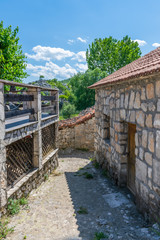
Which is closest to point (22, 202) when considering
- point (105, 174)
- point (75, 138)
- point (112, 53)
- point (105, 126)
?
point (105, 174)

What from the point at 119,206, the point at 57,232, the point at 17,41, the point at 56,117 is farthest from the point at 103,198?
the point at 17,41

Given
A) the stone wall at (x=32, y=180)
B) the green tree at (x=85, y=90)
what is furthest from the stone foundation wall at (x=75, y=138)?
the green tree at (x=85, y=90)

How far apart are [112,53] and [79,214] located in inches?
944

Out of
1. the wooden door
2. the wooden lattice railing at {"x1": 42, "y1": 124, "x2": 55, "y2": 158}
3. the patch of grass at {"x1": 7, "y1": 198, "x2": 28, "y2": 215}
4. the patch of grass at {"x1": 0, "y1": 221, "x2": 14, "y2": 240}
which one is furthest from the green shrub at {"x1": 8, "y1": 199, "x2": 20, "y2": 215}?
the wooden door

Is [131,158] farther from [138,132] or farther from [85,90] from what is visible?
[85,90]

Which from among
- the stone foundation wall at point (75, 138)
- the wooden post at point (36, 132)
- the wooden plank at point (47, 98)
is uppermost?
the wooden plank at point (47, 98)

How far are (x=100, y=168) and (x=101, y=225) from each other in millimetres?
3319

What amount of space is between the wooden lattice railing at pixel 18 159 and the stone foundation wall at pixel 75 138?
4729mm

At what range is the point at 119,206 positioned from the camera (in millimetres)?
4000

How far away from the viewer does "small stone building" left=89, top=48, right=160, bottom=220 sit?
3.02 metres

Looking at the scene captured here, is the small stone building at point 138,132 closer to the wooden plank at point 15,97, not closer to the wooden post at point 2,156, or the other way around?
the wooden plank at point 15,97

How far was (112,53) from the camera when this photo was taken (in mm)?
24953

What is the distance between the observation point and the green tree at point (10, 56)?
10.6 metres

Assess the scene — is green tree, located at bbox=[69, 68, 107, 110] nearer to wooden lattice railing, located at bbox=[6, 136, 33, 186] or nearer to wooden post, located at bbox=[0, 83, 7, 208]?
wooden lattice railing, located at bbox=[6, 136, 33, 186]
